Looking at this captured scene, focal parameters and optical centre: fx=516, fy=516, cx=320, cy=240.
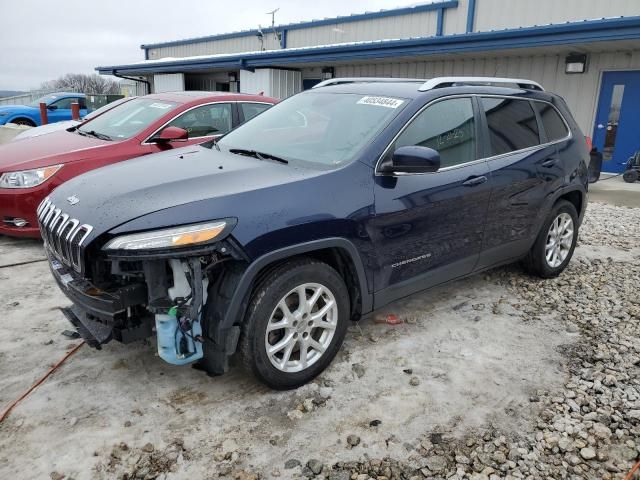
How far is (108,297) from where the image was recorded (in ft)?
8.75

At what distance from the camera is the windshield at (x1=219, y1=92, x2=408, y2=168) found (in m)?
3.32

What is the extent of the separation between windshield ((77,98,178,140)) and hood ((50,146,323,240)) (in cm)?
268

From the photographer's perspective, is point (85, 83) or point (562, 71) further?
point (85, 83)

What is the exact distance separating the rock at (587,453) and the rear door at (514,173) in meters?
1.70

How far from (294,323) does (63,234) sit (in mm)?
1361

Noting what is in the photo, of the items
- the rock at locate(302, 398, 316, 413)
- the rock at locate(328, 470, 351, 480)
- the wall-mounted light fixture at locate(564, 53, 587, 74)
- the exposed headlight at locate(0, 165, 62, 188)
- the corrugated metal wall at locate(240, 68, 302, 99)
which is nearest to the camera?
the rock at locate(328, 470, 351, 480)

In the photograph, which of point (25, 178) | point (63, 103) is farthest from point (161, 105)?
point (63, 103)

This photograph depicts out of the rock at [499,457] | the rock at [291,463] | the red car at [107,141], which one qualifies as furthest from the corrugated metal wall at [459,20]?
the rock at [291,463]

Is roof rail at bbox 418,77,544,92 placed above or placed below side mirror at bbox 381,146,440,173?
above

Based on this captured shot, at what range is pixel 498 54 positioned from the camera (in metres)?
11.8

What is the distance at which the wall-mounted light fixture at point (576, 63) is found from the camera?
11.0m

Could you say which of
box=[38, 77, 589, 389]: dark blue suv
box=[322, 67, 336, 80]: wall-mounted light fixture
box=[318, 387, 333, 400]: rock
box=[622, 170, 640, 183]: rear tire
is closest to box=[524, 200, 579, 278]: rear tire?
box=[38, 77, 589, 389]: dark blue suv

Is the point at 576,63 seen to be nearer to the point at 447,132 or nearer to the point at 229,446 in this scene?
the point at 447,132

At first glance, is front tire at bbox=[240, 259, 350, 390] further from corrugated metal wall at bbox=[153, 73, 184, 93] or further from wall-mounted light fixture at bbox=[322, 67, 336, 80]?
corrugated metal wall at bbox=[153, 73, 184, 93]
